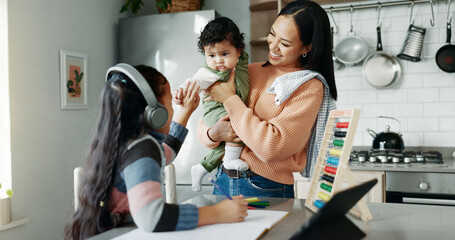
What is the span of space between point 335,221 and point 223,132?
26.5 inches

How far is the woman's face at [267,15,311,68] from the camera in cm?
138

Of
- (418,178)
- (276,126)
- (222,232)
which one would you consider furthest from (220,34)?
(418,178)

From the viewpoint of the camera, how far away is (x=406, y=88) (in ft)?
10.5

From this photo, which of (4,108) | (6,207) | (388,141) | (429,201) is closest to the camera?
(6,207)

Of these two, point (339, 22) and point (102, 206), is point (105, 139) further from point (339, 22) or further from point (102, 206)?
point (339, 22)

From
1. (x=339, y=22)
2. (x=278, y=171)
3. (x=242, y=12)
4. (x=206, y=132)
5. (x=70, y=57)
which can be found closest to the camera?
(x=278, y=171)

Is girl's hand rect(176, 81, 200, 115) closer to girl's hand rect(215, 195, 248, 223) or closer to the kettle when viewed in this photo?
girl's hand rect(215, 195, 248, 223)

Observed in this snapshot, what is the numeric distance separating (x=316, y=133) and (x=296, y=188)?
1.71 m

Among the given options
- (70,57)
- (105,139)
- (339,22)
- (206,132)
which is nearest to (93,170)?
(105,139)

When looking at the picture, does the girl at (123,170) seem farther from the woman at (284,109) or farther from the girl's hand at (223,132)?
the girl's hand at (223,132)

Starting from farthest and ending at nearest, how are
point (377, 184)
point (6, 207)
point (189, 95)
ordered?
point (377, 184)
point (6, 207)
point (189, 95)

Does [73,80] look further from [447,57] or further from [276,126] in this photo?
[447,57]

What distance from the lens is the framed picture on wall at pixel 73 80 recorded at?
2906mm

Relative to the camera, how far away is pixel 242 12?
3.66m
